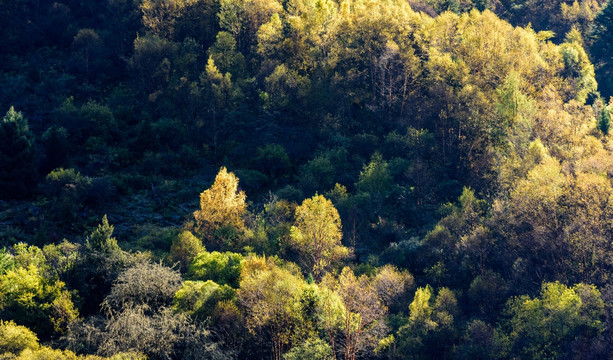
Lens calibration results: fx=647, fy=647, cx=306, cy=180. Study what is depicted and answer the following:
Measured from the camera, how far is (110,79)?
96.3 metres

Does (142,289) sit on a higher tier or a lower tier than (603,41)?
lower

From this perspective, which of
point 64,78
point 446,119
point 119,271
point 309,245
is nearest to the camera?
point 119,271

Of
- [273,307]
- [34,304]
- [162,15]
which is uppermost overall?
[162,15]

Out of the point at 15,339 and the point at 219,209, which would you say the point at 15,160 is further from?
the point at 15,339

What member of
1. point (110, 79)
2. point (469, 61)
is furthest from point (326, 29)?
point (110, 79)

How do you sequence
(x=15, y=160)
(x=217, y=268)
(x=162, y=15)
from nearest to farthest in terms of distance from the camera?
(x=217, y=268) < (x=15, y=160) < (x=162, y=15)

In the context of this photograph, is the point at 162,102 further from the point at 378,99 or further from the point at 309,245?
the point at 309,245

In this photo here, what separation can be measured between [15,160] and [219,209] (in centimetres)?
2784

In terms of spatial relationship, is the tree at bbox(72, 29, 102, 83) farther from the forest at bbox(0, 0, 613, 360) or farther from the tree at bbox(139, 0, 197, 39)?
the tree at bbox(139, 0, 197, 39)

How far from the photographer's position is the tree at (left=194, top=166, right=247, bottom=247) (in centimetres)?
6469

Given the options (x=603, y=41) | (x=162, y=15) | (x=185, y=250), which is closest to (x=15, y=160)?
(x=185, y=250)

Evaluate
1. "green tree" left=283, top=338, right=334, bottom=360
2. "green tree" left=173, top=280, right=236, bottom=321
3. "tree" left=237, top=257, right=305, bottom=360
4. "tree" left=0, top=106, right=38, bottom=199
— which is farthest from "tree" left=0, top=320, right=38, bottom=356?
"tree" left=0, top=106, right=38, bottom=199

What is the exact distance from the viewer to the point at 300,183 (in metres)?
76.3

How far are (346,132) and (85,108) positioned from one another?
34.5 metres
